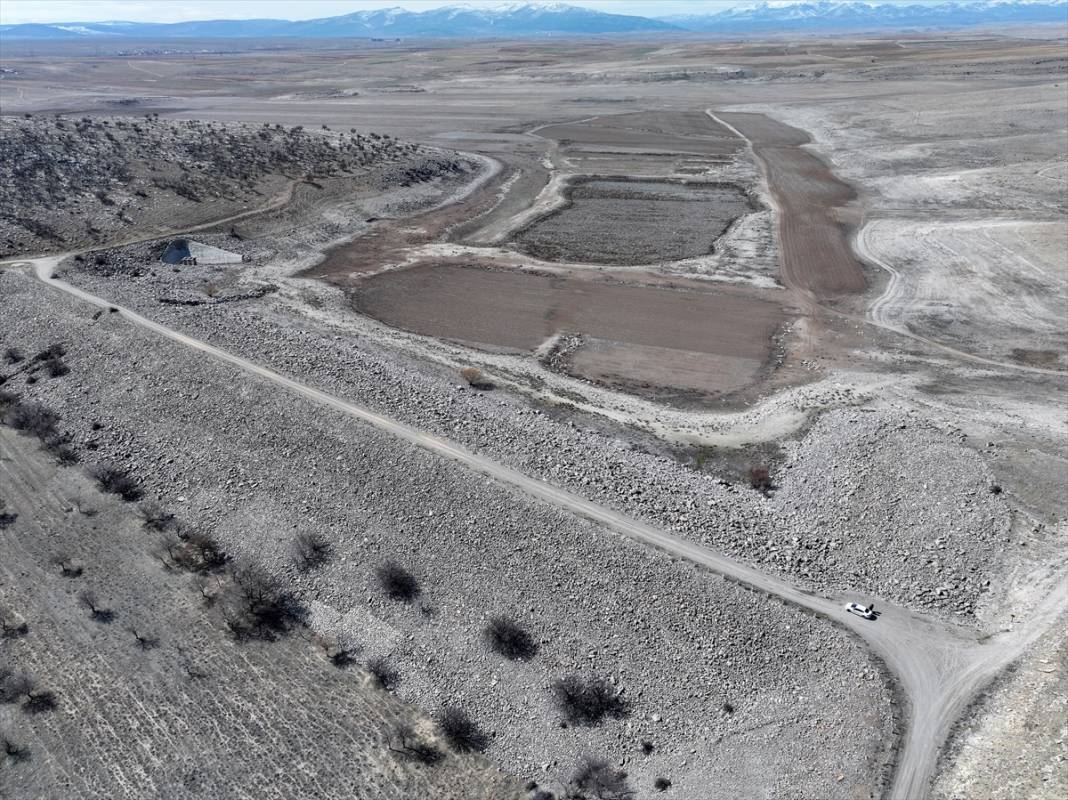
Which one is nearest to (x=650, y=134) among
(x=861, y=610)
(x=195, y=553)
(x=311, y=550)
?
(x=311, y=550)

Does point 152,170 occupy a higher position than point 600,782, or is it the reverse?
point 152,170

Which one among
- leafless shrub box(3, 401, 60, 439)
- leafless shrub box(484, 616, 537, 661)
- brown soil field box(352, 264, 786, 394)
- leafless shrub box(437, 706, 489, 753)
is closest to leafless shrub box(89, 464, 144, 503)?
leafless shrub box(3, 401, 60, 439)

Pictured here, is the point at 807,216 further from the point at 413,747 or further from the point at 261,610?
the point at 413,747

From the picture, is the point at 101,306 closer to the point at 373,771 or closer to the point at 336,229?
the point at 336,229

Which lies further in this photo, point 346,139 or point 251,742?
point 346,139

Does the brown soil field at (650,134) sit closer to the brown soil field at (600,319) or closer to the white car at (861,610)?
the brown soil field at (600,319)

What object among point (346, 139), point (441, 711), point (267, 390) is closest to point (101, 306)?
point (267, 390)
